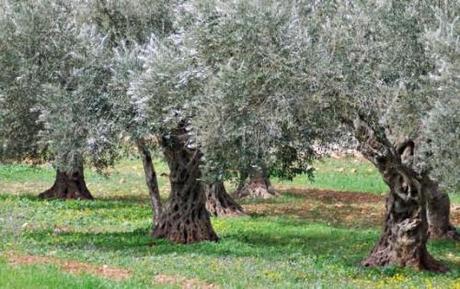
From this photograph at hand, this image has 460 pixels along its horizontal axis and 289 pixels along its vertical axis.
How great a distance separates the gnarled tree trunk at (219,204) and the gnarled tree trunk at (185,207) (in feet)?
17.8

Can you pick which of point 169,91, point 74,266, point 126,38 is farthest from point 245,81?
point 126,38

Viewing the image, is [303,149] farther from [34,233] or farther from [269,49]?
[34,233]

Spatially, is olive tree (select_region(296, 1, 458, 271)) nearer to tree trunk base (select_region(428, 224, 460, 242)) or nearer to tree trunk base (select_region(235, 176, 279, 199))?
tree trunk base (select_region(428, 224, 460, 242))

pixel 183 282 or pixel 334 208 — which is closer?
pixel 183 282

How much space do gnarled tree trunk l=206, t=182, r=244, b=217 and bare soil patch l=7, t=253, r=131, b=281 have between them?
32.5 feet

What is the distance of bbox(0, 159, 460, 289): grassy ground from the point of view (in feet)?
42.1

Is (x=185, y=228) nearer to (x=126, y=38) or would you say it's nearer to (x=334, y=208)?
(x=126, y=38)

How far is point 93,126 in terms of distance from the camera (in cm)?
1531

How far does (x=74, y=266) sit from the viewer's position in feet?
43.7

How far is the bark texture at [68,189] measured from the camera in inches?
1093

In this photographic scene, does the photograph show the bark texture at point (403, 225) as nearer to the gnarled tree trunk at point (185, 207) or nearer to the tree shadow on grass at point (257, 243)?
the tree shadow on grass at point (257, 243)

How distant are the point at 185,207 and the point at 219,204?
585 centimetres

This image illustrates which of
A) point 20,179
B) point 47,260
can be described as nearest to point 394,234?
point 47,260

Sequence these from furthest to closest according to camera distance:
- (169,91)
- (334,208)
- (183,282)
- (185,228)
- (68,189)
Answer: (68,189) < (334,208) < (185,228) < (169,91) < (183,282)
